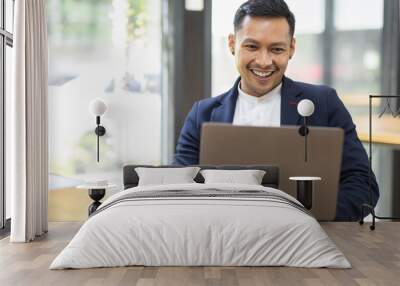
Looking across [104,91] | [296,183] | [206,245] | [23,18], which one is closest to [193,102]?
[104,91]

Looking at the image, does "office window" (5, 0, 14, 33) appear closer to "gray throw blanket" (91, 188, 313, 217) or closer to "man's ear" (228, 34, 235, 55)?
"man's ear" (228, 34, 235, 55)

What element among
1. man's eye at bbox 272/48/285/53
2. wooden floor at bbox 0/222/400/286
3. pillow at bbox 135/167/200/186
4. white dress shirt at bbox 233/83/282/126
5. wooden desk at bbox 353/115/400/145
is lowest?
wooden floor at bbox 0/222/400/286

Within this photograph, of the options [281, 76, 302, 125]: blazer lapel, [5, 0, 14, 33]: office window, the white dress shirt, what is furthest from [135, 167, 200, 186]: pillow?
[5, 0, 14, 33]: office window

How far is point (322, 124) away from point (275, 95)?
1.90ft

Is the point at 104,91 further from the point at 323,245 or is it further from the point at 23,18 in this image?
the point at 323,245

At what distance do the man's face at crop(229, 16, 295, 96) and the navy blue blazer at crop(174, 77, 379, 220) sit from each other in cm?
15

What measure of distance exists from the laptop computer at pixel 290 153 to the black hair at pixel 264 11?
43.5 inches

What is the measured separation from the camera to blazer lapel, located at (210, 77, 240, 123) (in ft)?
22.1

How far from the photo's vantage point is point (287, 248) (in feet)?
13.7

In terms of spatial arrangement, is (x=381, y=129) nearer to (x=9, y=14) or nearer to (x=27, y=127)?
(x=27, y=127)

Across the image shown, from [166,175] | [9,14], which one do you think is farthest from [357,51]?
[9,14]

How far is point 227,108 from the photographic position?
676cm

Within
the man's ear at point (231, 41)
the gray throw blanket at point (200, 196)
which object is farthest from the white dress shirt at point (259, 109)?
the gray throw blanket at point (200, 196)

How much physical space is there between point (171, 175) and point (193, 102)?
99 centimetres
